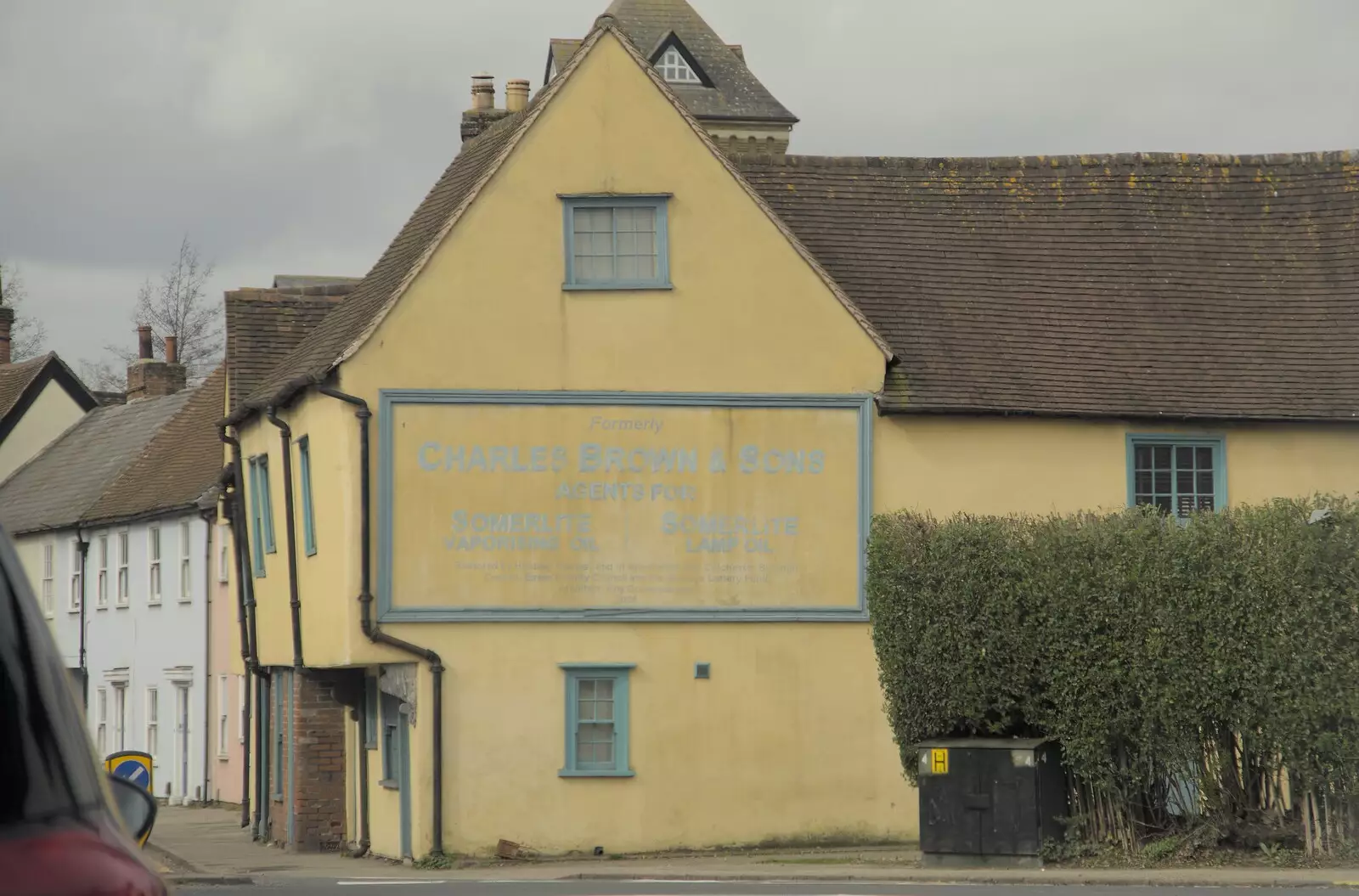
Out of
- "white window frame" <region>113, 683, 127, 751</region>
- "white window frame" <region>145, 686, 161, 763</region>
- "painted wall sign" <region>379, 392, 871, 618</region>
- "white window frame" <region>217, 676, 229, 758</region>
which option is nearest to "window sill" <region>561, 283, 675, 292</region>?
"painted wall sign" <region>379, 392, 871, 618</region>

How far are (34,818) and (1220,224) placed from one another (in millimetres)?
26977

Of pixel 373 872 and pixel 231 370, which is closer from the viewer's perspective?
pixel 373 872

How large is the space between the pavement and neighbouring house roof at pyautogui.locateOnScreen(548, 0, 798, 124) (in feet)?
139

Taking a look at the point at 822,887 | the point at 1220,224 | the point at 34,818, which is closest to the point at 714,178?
the point at 1220,224

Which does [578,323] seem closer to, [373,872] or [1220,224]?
[373,872]

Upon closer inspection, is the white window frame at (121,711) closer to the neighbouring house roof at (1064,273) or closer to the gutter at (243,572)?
the gutter at (243,572)

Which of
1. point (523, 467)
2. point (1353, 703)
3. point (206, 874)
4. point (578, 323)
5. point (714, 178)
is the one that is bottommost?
point (206, 874)

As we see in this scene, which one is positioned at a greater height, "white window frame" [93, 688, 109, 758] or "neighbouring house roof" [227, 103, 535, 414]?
"neighbouring house roof" [227, 103, 535, 414]

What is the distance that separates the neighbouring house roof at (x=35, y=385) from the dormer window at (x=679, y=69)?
21.0 m

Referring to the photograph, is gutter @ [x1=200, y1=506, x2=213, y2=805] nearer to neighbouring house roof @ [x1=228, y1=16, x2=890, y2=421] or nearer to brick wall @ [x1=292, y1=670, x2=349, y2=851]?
neighbouring house roof @ [x1=228, y1=16, x2=890, y2=421]

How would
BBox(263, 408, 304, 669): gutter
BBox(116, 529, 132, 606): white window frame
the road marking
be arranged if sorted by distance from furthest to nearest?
BBox(116, 529, 132, 606): white window frame → BBox(263, 408, 304, 669): gutter → the road marking

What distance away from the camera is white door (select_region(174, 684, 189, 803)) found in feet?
143

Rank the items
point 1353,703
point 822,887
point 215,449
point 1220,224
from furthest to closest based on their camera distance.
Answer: point 215,449 → point 1220,224 → point 1353,703 → point 822,887

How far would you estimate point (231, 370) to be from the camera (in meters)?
29.8
